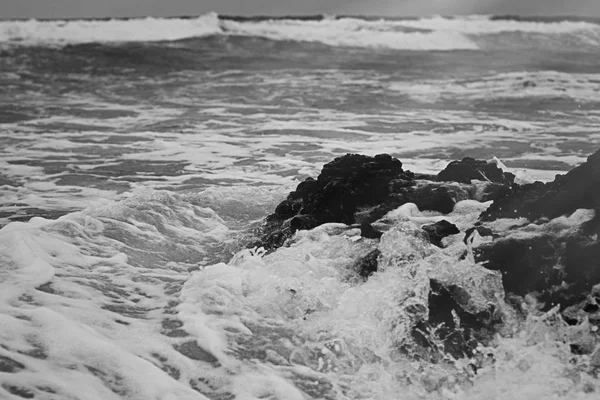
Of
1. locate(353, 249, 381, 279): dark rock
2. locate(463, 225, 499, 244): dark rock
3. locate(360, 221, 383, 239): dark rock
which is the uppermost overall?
locate(463, 225, 499, 244): dark rock

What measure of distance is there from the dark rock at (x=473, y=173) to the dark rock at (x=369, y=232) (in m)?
1.21

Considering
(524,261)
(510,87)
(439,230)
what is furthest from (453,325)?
(510,87)

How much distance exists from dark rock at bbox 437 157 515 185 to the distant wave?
20.6 meters

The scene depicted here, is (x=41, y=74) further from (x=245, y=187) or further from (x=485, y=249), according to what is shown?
(x=485, y=249)

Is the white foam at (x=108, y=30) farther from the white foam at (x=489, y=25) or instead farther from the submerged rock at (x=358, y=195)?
the submerged rock at (x=358, y=195)

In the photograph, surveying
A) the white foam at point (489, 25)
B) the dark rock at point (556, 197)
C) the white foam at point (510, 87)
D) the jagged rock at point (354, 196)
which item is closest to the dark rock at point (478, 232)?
the dark rock at point (556, 197)

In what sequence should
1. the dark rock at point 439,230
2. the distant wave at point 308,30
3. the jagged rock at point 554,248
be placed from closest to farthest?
1. the jagged rock at point 554,248
2. the dark rock at point 439,230
3. the distant wave at point 308,30

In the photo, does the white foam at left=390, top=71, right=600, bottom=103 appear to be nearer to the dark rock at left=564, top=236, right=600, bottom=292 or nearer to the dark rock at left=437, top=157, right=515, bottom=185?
the dark rock at left=437, top=157, right=515, bottom=185

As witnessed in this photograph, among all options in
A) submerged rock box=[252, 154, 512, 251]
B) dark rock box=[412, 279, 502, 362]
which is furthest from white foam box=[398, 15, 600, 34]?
dark rock box=[412, 279, 502, 362]

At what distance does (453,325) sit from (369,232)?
3.61 ft

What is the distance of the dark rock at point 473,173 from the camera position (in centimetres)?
580

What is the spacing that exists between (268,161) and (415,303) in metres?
5.15

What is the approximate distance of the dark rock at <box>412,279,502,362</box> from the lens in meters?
3.68

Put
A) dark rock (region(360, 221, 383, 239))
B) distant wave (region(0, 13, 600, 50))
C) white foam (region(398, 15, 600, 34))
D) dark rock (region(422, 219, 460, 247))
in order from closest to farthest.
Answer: dark rock (region(422, 219, 460, 247)), dark rock (region(360, 221, 383, 239)), distant wave (region(0, 13, 600, 50)), white foam (region(398, 15, 600, 34))
